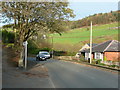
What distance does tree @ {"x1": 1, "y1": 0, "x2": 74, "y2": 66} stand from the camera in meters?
19.7

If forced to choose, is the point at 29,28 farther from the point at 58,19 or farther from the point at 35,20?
the point at 58,19

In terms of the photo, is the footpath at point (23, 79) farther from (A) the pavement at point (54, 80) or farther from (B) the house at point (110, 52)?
(B) the house at point (110, 52)

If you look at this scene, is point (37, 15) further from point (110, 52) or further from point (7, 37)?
point (7, 37)

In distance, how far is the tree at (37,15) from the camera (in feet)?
64.7

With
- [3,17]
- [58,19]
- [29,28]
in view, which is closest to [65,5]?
[58,19]

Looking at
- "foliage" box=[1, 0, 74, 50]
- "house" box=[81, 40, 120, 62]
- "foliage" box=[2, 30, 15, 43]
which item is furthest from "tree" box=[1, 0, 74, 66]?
"foliage" box=[2, 30, 15, 43]

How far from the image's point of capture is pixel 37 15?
20.3 meters

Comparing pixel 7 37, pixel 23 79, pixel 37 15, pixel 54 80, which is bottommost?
pixel 54 80

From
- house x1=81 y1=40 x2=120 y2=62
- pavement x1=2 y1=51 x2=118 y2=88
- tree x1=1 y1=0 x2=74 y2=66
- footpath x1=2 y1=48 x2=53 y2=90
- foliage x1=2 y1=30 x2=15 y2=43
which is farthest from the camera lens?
foliage x1=2 y1=30 x2=15 y2=43

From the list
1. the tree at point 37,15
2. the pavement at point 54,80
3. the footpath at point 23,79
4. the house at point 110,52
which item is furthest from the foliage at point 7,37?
the footpath at point 23,79

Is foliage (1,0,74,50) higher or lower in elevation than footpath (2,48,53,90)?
higher

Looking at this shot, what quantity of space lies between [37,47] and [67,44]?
39.4 feet

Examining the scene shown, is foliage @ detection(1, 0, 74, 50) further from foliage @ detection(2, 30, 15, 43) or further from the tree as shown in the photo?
foliage @ detection(2, 30, 15, 43)

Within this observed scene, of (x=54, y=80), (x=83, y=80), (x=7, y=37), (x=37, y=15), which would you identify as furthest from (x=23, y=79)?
(x=7, y=37)
